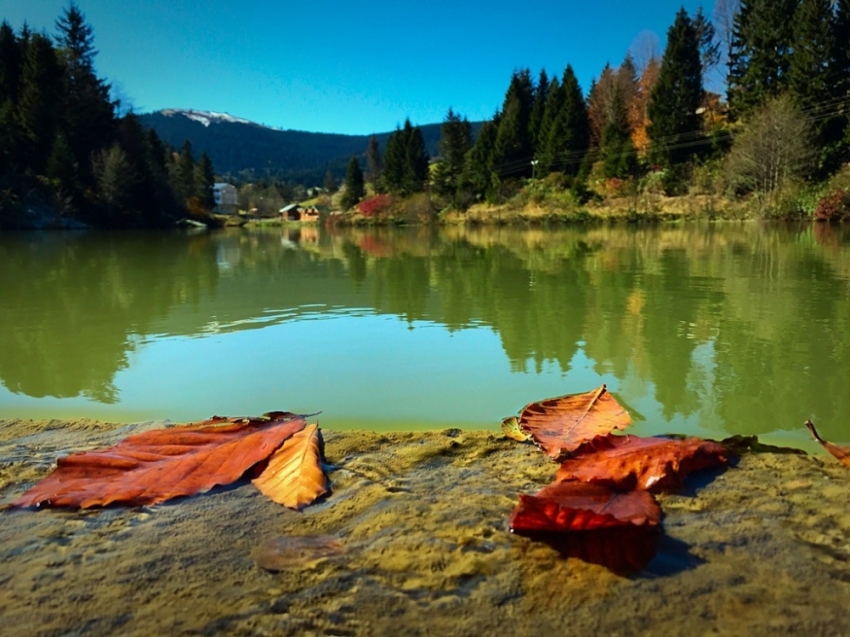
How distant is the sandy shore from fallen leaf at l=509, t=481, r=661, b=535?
0.21 feet

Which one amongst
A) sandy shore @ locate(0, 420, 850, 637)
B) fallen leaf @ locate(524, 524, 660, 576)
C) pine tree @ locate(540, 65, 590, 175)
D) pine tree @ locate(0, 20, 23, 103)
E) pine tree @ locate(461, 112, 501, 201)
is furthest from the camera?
pine tree @ locate(461, 112, 501, 201)

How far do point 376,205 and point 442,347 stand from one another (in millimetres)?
53611

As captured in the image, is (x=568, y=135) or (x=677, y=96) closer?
(x=677, y=96)

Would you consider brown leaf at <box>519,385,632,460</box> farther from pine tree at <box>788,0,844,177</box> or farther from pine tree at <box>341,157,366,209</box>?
pine tree at <box>341,157,366,209</box>

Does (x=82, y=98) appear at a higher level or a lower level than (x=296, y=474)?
higher

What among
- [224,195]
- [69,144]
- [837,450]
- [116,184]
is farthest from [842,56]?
[224,195]

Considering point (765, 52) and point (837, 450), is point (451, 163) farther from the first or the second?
point (837, 450)

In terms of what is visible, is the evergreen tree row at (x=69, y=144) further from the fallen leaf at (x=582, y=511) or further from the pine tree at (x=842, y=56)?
the pine tree at (x=842, y=56)

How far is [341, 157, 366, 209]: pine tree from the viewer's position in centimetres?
6525

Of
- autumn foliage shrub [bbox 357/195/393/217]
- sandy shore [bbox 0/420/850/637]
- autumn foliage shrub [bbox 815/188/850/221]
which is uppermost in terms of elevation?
autumn foliage shrub [bbox 357/195/393/217]

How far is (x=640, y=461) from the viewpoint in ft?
6.64

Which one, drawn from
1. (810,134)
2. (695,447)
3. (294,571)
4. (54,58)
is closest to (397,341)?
(695,447)

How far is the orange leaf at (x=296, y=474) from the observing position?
6.27ft

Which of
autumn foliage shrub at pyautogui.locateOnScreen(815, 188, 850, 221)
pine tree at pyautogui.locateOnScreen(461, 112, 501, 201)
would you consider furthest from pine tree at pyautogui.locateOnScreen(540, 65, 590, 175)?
autumn foliage shrub at pyautogui.locateOnScreen(815, 188, 850, 221)
